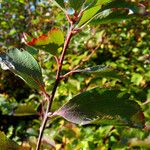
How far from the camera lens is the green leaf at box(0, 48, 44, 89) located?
0.92 m

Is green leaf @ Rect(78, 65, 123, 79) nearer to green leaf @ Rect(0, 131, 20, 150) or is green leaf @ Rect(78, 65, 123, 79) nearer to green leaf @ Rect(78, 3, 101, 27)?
→ green leaf @ Rect(78, 3, 101, 27)

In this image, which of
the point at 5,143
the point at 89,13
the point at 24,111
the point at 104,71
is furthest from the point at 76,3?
the point at 24,111

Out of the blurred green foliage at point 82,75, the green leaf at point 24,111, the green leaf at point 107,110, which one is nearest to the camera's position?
the green leaf at point 107,110

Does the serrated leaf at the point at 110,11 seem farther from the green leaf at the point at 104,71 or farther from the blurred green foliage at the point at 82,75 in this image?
the blurred green foliage at the point at 82,75

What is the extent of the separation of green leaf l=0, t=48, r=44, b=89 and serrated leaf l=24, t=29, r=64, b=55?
0.04m

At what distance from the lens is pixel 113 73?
1.02 m

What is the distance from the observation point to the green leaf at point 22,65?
92 cm

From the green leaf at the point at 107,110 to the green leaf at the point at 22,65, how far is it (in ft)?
0.44

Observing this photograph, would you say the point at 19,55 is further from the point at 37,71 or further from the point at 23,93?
the point at 23,93

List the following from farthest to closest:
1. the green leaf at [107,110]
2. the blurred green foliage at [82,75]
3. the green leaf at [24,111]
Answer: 1. the blurred green foliage at [82,75]
2. the green leaf at [24,111]
3. the green leaf at [107,110]

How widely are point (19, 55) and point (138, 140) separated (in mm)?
768

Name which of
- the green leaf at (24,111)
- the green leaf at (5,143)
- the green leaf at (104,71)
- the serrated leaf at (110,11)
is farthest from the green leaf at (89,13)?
the green leaf at (24,111)

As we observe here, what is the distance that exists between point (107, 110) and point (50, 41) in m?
0.23

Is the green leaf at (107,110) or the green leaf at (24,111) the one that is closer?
the green leaf at (107,110)
